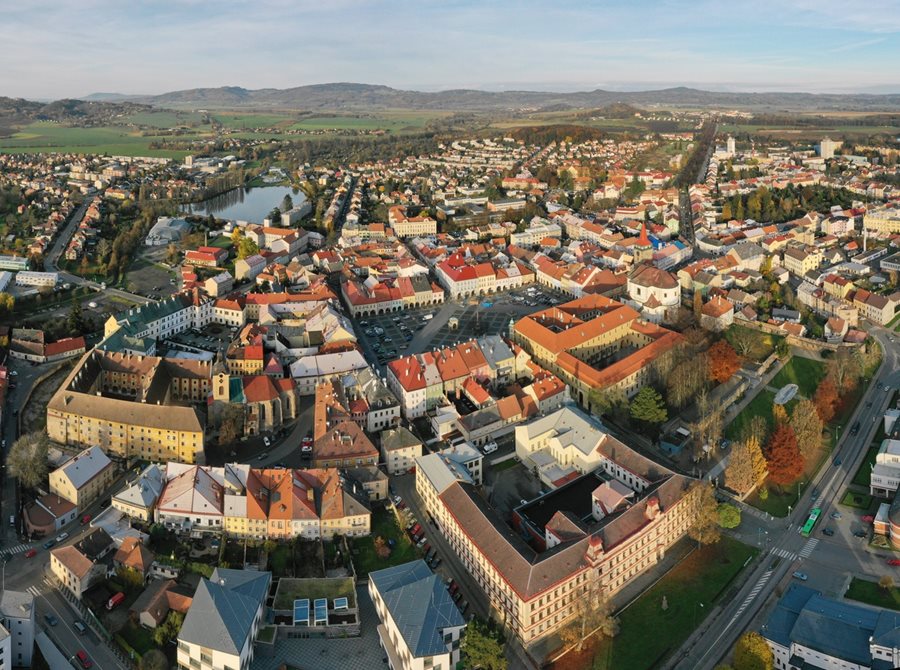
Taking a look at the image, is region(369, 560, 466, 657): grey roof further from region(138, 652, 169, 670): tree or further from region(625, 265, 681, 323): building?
region(625, 265, 681, 323): building

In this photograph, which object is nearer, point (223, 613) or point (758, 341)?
point (223, 613)

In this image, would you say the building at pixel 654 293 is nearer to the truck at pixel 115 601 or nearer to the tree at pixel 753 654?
the tree at pixel 753 654

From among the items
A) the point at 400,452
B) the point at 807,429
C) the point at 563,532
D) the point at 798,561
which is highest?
the point at 807,429

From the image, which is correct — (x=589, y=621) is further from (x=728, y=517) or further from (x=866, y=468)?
(x=866, y=468)

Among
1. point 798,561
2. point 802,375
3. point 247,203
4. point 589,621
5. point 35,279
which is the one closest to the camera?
point 589,621

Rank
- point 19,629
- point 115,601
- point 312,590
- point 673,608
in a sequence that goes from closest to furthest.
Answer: point 19,629 < point 115,601 < point 673,608 < point 312,590

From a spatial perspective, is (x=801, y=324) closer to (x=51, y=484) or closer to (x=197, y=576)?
(x=197, y=576)

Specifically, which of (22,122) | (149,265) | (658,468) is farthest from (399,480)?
(22,122)

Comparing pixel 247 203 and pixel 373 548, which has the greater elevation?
pixel 247 203

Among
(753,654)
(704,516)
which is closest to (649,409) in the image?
(704,516)
